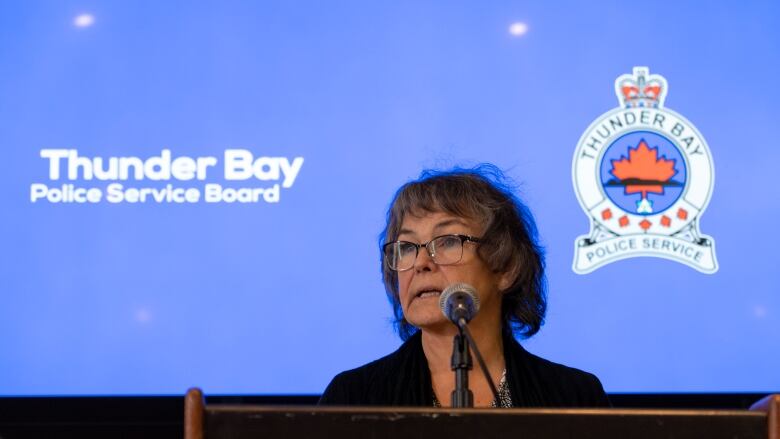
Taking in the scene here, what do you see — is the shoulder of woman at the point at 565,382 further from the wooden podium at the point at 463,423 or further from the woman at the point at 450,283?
the wooden podium at the point at 463,423

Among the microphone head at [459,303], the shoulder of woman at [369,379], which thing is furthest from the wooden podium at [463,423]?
the shoulder of woman at [369,379]

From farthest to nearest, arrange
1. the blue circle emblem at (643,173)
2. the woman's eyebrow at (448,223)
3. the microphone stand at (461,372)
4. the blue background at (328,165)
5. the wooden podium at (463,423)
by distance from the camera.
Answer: the blue circle emblem at (643,173) < the blue background at (328,165) < the woman's eyebrow at (448,223) < the microphone stand at (461,372) < the wooden podium at (463,423)

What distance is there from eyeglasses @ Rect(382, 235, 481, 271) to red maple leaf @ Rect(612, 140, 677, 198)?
96cm

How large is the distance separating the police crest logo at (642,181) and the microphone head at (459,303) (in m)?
→ 1.38

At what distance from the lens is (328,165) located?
3.33m

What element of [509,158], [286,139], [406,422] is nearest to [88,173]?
[286,139]

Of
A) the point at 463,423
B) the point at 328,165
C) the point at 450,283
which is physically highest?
the point at 328,165

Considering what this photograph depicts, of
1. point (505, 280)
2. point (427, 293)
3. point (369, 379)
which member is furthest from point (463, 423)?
point (505, 280)

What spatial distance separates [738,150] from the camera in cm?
336

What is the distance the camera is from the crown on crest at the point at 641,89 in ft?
11.0

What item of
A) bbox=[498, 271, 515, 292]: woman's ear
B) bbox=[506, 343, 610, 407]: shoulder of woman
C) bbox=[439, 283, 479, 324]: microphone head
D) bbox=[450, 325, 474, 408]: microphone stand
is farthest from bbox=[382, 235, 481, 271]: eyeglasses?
bbox=[450, 325, 474, 408]: microphone stand

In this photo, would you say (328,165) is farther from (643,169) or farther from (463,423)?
(463,423)

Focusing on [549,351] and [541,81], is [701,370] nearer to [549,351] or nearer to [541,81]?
[549,351]

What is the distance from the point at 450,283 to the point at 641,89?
1.20 m
